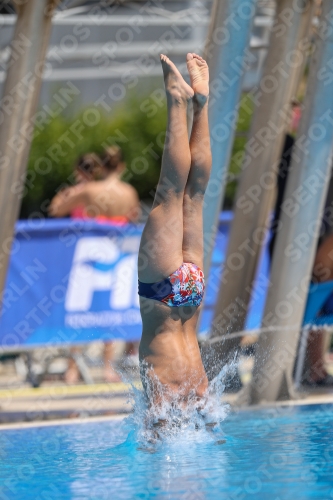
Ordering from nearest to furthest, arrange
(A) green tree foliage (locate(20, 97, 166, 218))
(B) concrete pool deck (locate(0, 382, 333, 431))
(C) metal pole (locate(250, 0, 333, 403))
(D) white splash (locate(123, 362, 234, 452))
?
(D) white splash (locate(123, 362, 234, 452))
(B) concrete pool deck (locate(0, 382, 333, 431))
(C) metal pole (locate(250, 0, 333, 403))
(A) green tree foliage (locate(20, 97, 166, 218))

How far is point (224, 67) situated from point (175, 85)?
5.80ft

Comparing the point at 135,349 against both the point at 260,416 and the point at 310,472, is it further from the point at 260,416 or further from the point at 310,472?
the point at 310,472

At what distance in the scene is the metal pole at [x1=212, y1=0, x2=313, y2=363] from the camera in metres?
7.10

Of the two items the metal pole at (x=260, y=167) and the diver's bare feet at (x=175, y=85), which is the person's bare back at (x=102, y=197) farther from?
the diver's bare feet at (x=175, y=85)

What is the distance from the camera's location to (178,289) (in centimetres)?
436

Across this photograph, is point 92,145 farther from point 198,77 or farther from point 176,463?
point 176,463

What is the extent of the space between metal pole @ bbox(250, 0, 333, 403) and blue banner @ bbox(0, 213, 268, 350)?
156cm

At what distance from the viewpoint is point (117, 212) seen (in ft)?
27.0

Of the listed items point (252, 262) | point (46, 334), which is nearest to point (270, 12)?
point (252, 262)

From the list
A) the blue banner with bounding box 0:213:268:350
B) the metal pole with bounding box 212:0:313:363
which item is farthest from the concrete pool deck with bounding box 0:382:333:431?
the metal pole with bounding box 212:0:313:363

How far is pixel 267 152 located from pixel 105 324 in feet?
6.50

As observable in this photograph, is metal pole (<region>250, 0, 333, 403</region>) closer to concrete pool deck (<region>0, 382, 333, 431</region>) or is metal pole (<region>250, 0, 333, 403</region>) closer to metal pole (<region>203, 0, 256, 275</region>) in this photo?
concrete pool deck (<region>0, 382, 333, 431</region>)

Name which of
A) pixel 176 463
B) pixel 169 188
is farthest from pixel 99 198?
pixel 176 463

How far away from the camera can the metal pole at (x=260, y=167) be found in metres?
7.10
